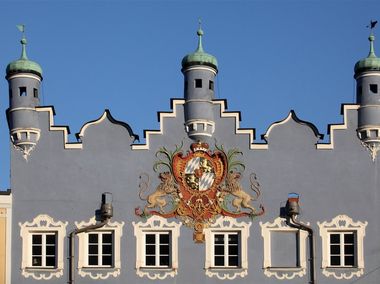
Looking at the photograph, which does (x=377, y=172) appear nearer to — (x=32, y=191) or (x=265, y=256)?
(x=265, y=256)

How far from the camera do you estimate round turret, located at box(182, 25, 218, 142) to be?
34.5 m

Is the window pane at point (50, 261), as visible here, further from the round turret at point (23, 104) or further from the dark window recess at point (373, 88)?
the dark window recess at point (373, 88)

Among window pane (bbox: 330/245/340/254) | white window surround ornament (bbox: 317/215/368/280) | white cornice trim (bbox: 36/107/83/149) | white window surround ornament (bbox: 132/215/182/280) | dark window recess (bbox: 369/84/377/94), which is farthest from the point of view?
white cornice trim (bbox: 36/107/83/149)

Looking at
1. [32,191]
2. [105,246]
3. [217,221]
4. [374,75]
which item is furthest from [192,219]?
[374,75]

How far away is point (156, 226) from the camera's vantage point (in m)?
34.2

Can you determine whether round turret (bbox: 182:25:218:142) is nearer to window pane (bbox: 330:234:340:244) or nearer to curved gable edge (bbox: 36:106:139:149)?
curved gable edge (bbox: 36:106:139:149)

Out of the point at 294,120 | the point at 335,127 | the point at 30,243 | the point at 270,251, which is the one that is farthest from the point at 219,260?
the point at 30,243

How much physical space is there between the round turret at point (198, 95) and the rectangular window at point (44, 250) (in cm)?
591

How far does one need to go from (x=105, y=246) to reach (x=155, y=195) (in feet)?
7.90

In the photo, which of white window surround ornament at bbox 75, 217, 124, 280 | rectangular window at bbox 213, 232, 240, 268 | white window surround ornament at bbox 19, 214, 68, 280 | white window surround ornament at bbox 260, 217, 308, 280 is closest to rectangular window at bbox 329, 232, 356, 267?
white window surround ornament at bbox 260, 217, 308, 280

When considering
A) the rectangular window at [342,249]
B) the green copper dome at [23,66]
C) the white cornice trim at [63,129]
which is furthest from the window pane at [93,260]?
the rectangular window at [342,249]

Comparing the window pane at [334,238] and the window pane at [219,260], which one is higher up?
the window pane at [334,238]

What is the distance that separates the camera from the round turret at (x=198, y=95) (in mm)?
34531

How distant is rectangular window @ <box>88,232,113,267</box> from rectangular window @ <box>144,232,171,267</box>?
1234 mm
